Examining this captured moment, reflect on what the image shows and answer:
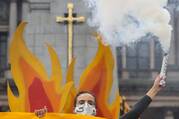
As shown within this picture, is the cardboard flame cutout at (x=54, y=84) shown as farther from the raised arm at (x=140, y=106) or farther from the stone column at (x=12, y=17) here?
the stone column at (x=12, y=17)

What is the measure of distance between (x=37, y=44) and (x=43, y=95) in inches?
397

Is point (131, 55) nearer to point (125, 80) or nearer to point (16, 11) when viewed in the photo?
point (125, 80)

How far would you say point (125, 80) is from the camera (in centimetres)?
1916

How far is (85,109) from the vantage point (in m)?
5.42

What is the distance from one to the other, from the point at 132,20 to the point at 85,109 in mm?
1942

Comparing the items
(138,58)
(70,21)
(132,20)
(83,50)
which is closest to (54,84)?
(132,20)

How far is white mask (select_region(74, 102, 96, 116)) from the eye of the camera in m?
5.43

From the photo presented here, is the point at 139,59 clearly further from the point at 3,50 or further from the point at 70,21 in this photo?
the point at 70,21

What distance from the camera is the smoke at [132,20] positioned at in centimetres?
625

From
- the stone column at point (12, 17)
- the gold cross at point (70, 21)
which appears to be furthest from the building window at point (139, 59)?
the gold cross at point (70, 21)

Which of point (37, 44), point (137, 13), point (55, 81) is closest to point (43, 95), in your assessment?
point (55, 81)

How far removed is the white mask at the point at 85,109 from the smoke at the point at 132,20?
2.76ft

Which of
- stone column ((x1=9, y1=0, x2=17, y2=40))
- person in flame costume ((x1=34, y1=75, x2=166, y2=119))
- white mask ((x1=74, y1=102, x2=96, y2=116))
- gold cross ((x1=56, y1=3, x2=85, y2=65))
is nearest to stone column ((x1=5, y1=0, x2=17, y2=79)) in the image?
stone column ((x1=9, y1=0, x2=17, y2=40))

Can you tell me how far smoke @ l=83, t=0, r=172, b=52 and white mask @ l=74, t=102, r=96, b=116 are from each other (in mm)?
842
